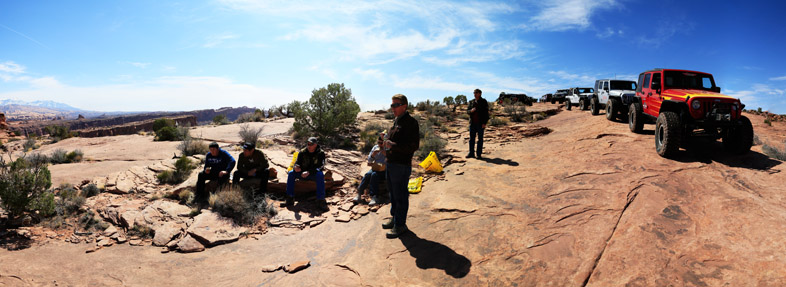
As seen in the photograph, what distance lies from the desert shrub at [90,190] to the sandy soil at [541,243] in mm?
2197

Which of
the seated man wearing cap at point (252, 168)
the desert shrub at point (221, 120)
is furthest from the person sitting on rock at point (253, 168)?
the desert shrub at point (221, 120)

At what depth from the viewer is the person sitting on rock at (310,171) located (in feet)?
21.2

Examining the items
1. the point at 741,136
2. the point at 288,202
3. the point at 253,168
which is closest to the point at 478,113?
the point at 741,136

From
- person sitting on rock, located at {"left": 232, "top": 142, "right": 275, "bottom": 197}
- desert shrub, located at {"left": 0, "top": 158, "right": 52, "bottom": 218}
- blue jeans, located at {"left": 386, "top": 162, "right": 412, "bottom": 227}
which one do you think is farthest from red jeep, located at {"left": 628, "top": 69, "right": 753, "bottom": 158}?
desert shrub, located at {"left": 0, "top": 158, "right": 52, "bottom": 218}

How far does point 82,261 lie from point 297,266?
2986 mm

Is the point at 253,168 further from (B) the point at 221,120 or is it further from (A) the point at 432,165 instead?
(B) the point at 221,120

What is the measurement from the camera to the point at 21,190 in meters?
5.26

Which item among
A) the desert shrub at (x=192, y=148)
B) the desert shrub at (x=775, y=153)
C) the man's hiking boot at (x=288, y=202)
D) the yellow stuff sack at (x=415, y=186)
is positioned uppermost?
the desert shrub at (x=775, y=153)

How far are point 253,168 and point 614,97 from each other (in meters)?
13.3

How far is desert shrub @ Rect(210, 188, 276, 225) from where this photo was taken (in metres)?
5.81

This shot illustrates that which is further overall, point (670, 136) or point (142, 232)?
point (670, 136)

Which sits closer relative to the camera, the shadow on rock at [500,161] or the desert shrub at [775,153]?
the desert shrub at [775,153]

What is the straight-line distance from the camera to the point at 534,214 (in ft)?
15.0

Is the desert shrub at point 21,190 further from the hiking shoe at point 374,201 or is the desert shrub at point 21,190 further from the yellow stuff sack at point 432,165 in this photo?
the yellow stuff sack at point 432,165
